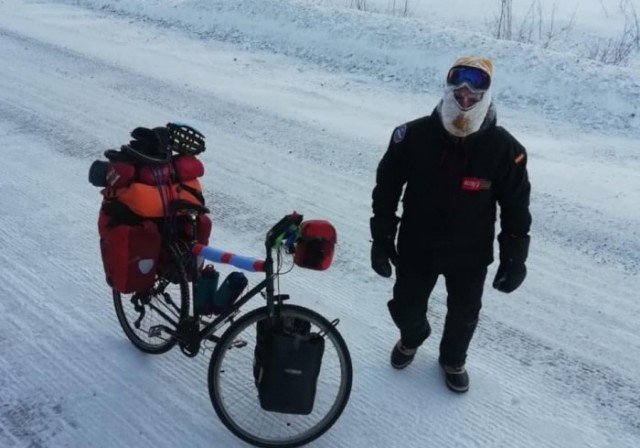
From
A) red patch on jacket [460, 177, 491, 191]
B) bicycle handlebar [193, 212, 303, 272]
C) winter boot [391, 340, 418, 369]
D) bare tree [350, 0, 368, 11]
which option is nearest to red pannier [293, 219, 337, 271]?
bicycle handlebar [193, 212, 303, 272]

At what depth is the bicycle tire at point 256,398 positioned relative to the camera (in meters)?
2.73

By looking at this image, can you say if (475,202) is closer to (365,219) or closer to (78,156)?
(365,219)

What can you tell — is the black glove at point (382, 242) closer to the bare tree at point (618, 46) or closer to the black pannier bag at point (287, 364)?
the black pannier bag at point (287, 364)

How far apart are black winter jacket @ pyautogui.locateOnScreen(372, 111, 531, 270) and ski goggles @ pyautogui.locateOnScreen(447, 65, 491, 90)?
18 centimetres

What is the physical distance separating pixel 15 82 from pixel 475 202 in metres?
6.79

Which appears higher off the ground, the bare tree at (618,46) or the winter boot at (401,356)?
the bare tree at (618,46)

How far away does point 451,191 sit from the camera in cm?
292

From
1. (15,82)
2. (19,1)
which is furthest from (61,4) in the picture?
(15,82)

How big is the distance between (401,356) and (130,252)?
1593mm

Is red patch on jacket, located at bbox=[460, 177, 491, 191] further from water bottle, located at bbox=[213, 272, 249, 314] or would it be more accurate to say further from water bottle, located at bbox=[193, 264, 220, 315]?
water bottle, located at bbox=[193, 264, 220, 315]

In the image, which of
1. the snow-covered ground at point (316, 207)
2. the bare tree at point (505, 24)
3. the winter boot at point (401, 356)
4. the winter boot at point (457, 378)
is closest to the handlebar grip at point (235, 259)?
the snow-covered ground at point (316, 207)

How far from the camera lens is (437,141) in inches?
113

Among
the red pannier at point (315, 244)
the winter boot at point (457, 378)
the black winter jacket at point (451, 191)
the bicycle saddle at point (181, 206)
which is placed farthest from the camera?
the winter boot at point (457, 378)

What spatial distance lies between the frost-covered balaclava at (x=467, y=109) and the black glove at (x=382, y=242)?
600mm
